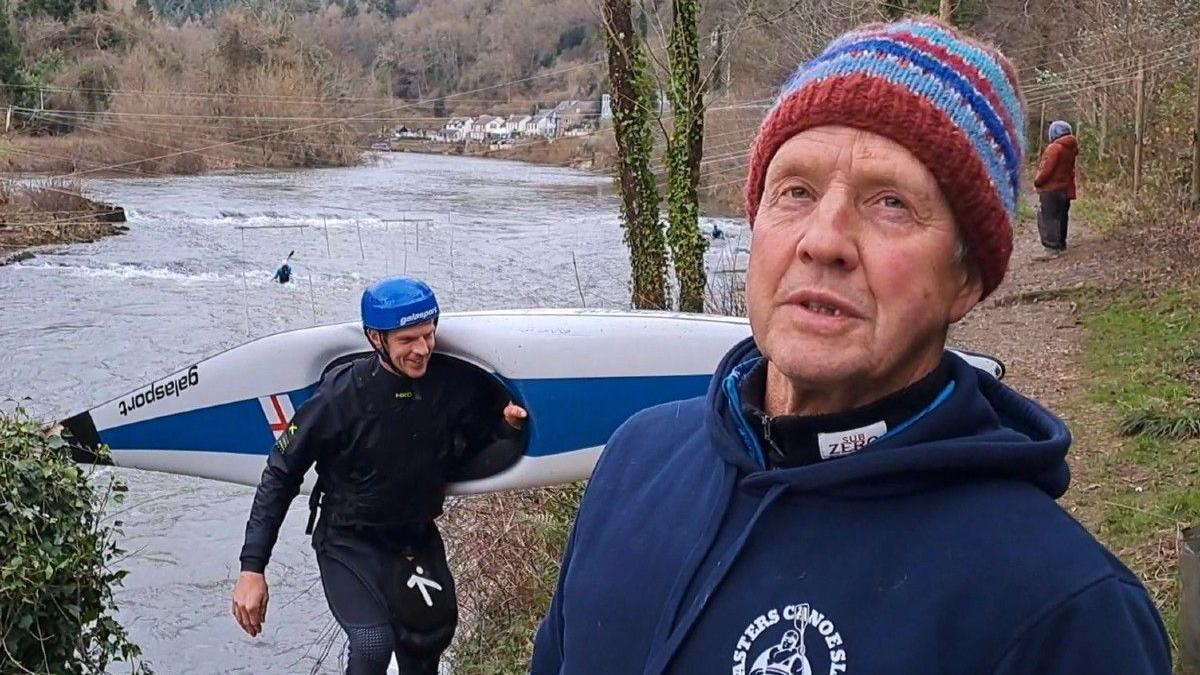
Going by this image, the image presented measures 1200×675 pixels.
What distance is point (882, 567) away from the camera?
44.9 inches

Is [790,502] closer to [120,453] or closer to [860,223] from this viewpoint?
[860,223]

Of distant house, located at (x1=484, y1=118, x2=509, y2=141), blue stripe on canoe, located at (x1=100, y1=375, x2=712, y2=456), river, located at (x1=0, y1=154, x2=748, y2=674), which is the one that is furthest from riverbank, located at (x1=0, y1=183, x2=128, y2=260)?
distant house, located at (x1=484, y1=118, x2=509, y2=141)

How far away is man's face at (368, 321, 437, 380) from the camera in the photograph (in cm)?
425

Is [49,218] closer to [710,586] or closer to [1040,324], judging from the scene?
[1040,324]

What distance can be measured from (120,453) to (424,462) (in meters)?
2.50

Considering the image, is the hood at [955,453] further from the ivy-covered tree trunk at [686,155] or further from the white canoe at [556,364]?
the ivy-covered tree trunk at [686,155]

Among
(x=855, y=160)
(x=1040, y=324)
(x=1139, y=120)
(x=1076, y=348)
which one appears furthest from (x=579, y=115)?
(x=855, y=160)

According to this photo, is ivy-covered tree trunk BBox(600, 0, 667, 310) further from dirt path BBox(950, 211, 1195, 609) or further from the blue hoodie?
the blue hoodie

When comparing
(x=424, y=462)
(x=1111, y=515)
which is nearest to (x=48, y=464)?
(x=424, y=462)

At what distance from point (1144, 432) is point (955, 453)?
5993mm

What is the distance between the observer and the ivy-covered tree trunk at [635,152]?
748 cm

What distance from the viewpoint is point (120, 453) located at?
20.0 ft

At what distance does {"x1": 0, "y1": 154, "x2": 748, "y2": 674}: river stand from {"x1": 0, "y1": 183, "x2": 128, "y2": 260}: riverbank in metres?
0.54

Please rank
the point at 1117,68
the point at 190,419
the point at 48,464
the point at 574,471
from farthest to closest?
the point at 1117,68 → the point at 190,419 → the point at 574,471 → the point at 48,464
